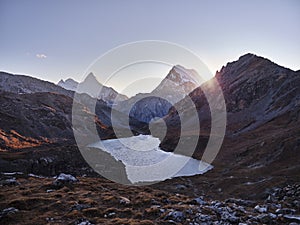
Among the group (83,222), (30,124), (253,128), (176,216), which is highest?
(253,128)

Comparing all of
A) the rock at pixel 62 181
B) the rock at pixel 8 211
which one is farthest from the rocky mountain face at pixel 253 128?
the rock at pixel 8 211

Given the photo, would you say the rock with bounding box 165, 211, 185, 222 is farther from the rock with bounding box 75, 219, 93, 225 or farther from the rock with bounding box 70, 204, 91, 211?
the rock with bounding box 70, 204, 91, 211

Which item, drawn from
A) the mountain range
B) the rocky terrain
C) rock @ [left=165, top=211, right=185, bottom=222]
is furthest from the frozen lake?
rock @ [left=165, top=211, right=185, bottom=222]

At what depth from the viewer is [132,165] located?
64.4 m

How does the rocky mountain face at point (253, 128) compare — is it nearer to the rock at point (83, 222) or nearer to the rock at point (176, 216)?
the rock at point (176, 216)

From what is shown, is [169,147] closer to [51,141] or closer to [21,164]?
[51,141]

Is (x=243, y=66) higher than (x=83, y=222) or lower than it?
higher

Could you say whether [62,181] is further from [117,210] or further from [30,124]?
[30,124]

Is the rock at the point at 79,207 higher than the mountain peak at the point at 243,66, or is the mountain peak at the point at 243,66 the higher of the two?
the mountain peak at the point at 243,66

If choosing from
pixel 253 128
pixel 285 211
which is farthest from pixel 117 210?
pixel 253 128

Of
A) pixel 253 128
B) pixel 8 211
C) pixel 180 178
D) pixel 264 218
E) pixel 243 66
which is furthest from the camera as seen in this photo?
pixel 243 66

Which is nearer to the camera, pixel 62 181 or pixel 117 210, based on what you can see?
pixel 117 210

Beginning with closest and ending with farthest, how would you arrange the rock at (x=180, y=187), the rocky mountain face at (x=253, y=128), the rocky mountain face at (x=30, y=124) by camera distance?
1. the rock at (x=180, y=187)
2. the rocky mountain face at (x=253, y=128)
3. the rocky mountain face at (x=30, y=124)

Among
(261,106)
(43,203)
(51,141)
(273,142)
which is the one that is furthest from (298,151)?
(51,141)
